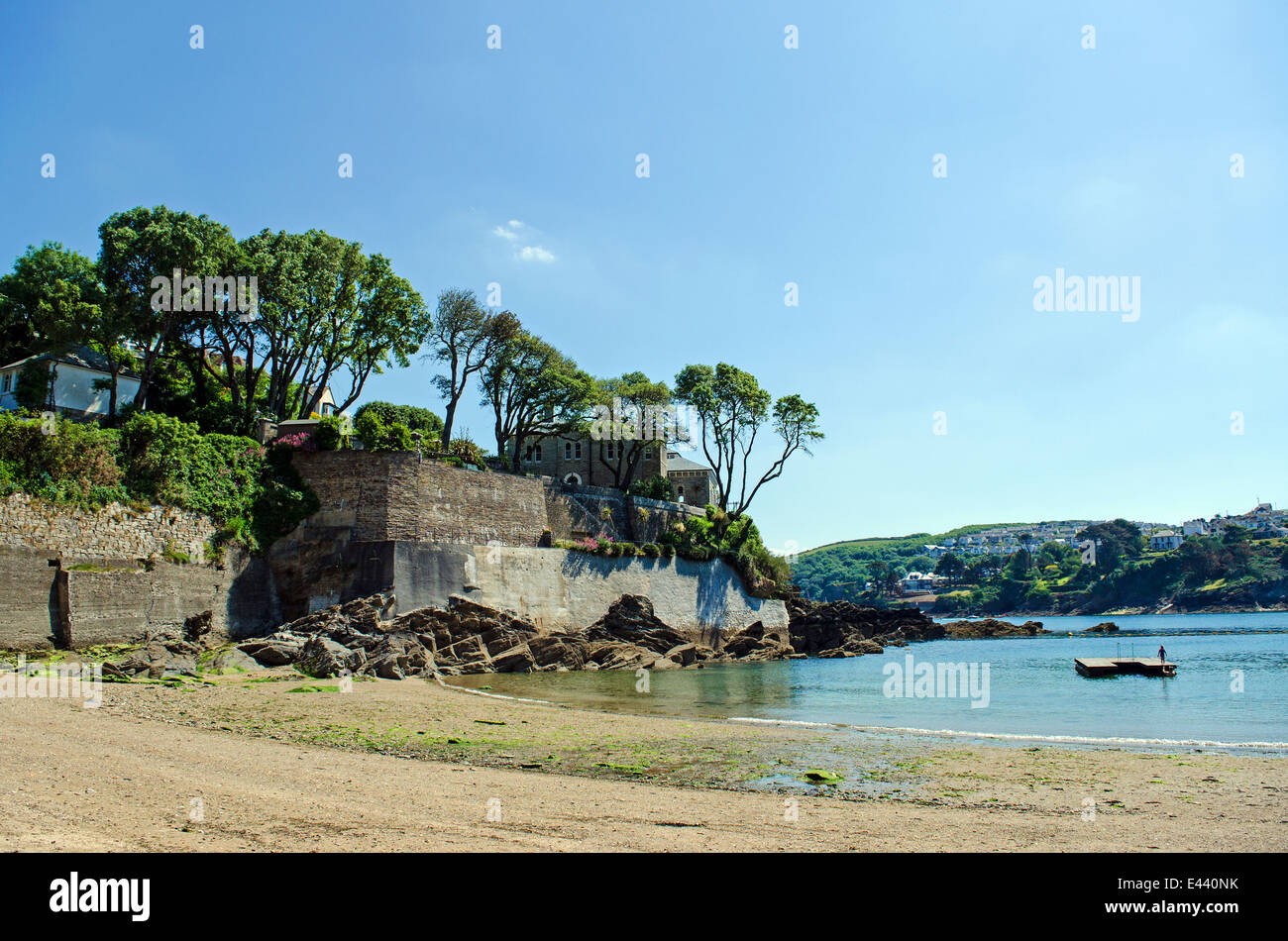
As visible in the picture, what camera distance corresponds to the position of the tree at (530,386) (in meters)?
46.8

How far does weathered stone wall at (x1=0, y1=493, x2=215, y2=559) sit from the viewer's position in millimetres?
21828

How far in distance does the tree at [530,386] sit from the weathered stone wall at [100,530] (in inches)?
849

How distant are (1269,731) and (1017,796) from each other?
39.7 ft

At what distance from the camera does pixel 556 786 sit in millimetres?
9242

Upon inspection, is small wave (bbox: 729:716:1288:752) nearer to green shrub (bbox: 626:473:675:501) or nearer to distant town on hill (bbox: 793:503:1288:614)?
green shrub (bbox: 626:473:675:501)

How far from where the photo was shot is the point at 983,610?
140m

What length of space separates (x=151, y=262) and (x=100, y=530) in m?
9.82

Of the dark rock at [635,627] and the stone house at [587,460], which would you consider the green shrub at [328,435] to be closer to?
the dark rock at [635,627]

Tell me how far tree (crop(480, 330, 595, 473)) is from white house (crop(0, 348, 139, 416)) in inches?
751

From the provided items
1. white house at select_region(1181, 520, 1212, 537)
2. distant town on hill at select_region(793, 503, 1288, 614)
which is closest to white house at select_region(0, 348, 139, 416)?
distant town on hill at select_region(793, 503, 1288, 614)

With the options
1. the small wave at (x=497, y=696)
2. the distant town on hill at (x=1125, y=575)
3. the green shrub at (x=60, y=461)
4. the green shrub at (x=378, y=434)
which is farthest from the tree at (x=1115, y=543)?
the green shrub at (x=60, y=461)
